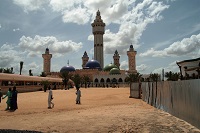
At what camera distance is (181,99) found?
38.2 feet

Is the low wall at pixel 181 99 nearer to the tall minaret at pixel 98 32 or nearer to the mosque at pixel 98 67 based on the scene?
the mosque at pixel 98 67

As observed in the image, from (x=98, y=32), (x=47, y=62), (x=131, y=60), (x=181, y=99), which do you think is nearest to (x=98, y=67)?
(x=98, y=32)

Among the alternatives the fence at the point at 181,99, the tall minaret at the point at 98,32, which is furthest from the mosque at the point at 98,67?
the fence at the point at 181,99

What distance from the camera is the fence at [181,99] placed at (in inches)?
382

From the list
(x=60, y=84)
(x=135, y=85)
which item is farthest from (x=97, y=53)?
(x=135, y=85)

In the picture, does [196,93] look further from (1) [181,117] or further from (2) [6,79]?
(2) [6,79]

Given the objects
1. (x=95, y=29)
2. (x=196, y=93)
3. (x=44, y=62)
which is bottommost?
(x=196, y=93)

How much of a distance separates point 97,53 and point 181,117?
298ft

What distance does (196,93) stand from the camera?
9602 mm

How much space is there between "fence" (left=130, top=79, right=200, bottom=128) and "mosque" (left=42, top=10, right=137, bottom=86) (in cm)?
7097

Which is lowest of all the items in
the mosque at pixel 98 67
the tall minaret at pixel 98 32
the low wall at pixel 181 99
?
the low wall at pixel 181 99

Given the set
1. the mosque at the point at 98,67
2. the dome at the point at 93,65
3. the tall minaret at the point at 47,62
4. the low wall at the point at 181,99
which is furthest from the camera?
the tall minaret at the point at 47,62

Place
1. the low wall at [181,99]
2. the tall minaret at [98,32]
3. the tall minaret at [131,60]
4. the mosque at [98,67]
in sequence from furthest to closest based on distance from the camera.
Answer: the tall minaret at [131,60] → the tall minaret at [98,32] → the mosque at [98,67] → the low wall at [181,99]

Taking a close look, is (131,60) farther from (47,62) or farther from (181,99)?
(181,99)
